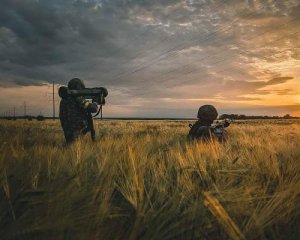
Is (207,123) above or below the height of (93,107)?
below

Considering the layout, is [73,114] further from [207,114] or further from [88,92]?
[207,114]

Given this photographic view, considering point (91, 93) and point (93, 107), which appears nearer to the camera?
point (93, 107)

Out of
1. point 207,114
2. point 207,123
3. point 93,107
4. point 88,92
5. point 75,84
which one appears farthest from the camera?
point 207,123

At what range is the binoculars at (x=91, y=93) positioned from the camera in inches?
335

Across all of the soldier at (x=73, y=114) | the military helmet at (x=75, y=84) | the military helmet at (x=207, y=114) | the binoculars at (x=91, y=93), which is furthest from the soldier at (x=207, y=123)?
the military helmet at (x=75, y=84)

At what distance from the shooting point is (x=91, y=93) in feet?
28.4

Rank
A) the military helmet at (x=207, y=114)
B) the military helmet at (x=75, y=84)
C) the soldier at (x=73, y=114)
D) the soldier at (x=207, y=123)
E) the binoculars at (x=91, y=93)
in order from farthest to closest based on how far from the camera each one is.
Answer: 1. the military helmet at (x=207, y=114)
2. the soldier at (x=207, y=123)
3. the military helmet at (x=75, y=84)
4. the soldier at (x=73, y=114)
5. the binoculars at (x=91, y=93)

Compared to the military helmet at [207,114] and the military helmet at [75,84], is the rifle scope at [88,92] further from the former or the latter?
the military helmet at [207,114]

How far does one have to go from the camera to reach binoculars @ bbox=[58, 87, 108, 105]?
852 cm

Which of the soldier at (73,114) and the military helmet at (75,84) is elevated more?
the military helmet at (75,84)

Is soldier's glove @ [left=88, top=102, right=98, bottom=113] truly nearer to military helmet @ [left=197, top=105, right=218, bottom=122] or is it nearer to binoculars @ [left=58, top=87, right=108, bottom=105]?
binoculars @ [left=58, top=87, right=108, bottom=105]

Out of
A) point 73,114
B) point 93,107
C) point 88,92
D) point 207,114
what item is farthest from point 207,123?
point 73,114

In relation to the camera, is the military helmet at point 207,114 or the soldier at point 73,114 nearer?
the soldier at point 73,114

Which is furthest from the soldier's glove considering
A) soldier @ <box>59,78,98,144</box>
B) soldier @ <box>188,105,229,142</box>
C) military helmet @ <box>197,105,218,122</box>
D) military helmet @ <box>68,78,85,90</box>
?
military helmet @ <box>197,105,218,122</box>
